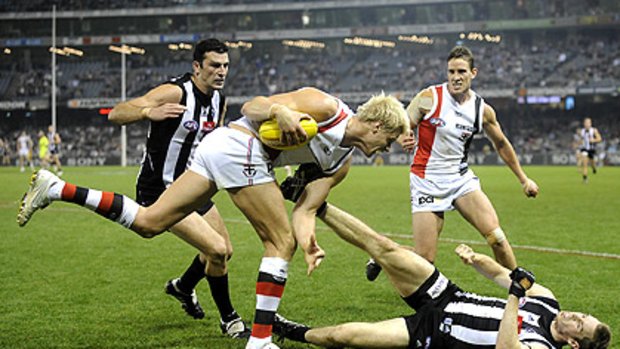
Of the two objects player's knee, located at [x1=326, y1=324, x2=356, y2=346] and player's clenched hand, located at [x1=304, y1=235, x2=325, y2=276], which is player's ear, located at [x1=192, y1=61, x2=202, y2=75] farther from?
player's knee, located at [x1=326, y1=324, x2=356, y2=346]

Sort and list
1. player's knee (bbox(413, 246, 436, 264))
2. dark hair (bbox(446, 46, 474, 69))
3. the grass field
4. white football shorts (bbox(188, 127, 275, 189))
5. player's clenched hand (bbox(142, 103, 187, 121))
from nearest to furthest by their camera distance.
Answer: white football shorts (bbox(188, 127, 275, 189))
player's clenched hand (bbox(142, 103, 187, 121))
the grass field
player's knee (bbox(413, 246, 436, 264))
dark hair (bbox(446, 46, 474, 69))

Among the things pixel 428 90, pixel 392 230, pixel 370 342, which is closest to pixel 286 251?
Result: pixel 370 342

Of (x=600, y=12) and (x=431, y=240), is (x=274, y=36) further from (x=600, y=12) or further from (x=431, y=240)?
(x=431, y=240)

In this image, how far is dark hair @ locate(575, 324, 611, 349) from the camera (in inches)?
215

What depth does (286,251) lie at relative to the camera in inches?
224

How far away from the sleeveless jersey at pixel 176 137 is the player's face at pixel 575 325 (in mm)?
3603

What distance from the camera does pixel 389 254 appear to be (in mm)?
6211

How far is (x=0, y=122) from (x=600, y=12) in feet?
170

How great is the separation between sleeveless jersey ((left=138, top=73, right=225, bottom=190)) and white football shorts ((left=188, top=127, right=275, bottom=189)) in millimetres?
1570

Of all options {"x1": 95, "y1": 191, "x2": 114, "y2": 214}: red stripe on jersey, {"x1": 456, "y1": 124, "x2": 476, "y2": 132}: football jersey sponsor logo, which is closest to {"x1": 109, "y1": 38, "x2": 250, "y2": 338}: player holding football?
{"x1": 95, "y1": 191, "x2": 114, "y2": 214}: red stripe on jersey

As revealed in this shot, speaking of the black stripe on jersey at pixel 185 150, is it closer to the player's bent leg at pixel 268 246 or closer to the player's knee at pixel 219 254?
the player's knee at pixel 219 254

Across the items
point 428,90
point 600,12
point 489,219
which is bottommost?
point 489,219

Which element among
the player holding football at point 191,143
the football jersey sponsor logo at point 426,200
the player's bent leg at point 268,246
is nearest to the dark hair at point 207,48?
the player holding football at point 191,143

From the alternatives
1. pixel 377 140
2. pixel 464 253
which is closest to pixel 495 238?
pixel 464 253
